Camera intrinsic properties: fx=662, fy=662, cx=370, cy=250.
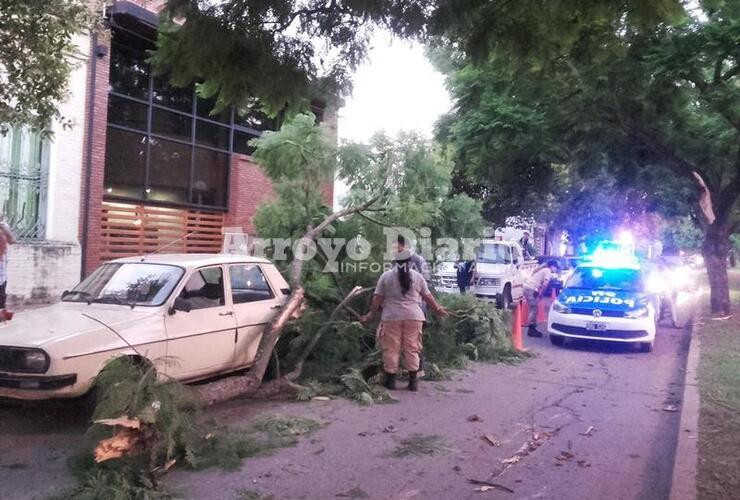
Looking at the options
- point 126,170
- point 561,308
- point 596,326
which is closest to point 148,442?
point 596,326

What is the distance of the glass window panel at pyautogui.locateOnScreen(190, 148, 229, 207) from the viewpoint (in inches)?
646

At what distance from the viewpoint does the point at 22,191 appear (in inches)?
478

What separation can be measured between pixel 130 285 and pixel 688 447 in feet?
17.8

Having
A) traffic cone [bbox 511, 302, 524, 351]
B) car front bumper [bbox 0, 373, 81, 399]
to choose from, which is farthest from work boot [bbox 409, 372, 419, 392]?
car front bumper [bbox 0, 373, 81, 399]

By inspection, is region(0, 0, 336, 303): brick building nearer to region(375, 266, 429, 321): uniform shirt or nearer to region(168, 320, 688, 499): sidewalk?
region(375, 266, 429, 321): uniform shirt

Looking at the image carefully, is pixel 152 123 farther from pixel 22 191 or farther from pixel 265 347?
pixel 265 347

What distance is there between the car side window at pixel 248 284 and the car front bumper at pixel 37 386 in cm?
212

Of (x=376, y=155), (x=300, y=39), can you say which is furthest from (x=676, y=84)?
(x=300, y=39)

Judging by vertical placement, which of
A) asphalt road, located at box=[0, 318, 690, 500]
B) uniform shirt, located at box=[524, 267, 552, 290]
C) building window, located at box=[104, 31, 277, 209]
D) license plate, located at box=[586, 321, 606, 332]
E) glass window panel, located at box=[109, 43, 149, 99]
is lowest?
Answer: asphalt road, located at box=[0, 318, 690, 500]

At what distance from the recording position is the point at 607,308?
11.3 meters

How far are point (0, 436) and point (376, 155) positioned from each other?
6.53m

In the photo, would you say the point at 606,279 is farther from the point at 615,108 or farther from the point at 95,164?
the point at 95,164

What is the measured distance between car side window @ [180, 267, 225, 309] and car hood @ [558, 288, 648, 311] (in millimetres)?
6914

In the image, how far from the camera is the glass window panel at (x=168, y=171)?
15133 mm
